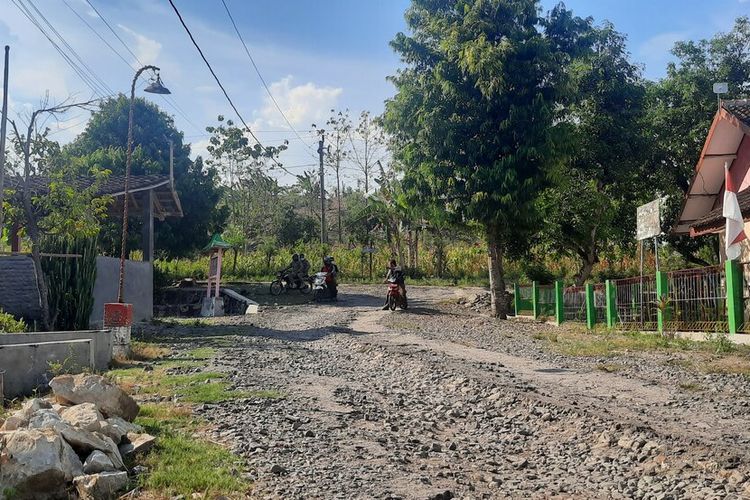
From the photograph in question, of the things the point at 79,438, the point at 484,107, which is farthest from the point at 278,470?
the point at 484,107

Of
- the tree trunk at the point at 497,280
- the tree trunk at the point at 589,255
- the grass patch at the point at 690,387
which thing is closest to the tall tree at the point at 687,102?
the tree trunk at the point at 589,255

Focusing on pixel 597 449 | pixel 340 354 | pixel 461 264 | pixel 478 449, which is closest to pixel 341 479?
pixel 478 449

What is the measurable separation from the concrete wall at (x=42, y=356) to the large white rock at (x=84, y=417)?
3.28 metres

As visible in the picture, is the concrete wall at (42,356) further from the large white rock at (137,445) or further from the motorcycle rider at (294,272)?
the motorcycle rider at (294,272)

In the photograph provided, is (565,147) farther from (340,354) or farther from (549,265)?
(549,265)

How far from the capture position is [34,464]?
4.11m

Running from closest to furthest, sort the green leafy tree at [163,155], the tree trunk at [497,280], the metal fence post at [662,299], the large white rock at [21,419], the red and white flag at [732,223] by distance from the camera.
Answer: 1. the large white rock at [21,419]
2. the red and white flag at [732,223]
3. the metal fence post at [662,299]
4. the tree trunk at [497,280]
5. the green leafy tree at [163,155]

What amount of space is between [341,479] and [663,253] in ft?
99.8

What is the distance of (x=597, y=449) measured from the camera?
5.79 meters

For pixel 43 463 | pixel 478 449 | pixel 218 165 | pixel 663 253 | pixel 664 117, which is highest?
pixel 218 165

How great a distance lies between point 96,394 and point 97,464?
1.57m

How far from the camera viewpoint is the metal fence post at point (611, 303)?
53.9ft

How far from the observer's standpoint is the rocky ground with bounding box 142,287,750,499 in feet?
15.8

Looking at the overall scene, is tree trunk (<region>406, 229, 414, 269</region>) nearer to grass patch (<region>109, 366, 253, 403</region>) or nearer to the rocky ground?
the rocky ground
